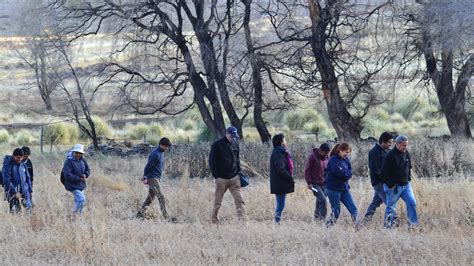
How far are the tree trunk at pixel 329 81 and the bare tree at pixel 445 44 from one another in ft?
7.73

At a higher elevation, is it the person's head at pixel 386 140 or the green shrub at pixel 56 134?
the green shrub at pixel 56 134

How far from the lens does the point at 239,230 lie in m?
11.3

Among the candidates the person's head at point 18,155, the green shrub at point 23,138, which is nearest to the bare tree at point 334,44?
the person's head at point 18,155

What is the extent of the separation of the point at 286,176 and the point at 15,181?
4723mm

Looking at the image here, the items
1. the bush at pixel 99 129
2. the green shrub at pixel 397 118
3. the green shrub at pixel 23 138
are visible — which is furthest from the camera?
the green shrub at pixel 397 118

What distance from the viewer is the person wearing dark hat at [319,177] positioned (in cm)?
1258

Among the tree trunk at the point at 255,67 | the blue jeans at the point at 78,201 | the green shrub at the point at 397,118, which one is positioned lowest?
the blue jeans at the point at 78,201

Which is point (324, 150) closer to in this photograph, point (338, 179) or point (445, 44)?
point (338, 179)

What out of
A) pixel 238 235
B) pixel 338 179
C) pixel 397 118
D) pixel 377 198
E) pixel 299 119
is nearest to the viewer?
pixel 238 235

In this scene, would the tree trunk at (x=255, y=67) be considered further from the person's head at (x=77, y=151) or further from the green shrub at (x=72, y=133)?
the green shrub at (x=72, y=133)

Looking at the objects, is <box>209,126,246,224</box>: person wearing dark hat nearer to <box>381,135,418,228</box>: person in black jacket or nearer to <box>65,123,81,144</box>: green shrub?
<box>381,135,418,228</box>: person in black jacket

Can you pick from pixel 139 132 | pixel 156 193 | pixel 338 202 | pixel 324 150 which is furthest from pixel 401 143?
pixel 139 132

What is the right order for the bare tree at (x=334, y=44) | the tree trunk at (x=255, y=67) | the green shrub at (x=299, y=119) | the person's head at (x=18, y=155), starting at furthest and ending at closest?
the green shrub at (x=299, y=119)
the tree trunk at (x=255, y=67)
the bare tree at (x=334, y=44)
the person's head at (x=18, y=155)

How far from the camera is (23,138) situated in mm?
37625
